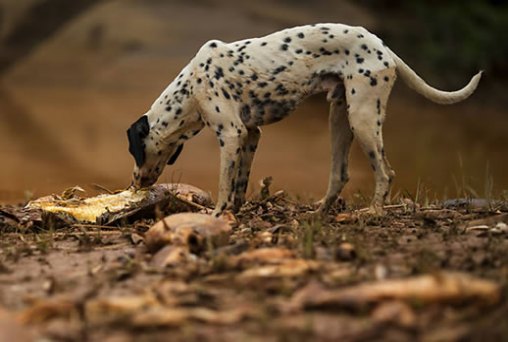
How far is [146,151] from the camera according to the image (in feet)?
22.3

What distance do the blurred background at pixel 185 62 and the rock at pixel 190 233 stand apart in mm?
6567

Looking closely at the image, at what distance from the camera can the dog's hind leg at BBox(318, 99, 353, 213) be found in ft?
22.0

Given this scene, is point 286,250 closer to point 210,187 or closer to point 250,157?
point 250,157

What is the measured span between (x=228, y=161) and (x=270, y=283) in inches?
91.0

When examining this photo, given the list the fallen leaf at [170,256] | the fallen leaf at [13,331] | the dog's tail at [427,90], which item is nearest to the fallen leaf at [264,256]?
the fallen leaf at [170,256]

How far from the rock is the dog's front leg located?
1.13 m

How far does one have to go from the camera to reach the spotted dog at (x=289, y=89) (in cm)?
632

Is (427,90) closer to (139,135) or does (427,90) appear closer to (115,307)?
Result: (139,135)

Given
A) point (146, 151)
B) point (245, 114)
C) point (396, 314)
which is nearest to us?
point (396, 314)

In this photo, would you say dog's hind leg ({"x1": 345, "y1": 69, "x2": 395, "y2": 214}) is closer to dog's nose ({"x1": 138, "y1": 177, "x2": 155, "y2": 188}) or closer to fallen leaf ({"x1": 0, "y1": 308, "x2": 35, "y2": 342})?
dog's nose ({"x1": 138, "y1": 177, "x2": 155, "y2": 188})

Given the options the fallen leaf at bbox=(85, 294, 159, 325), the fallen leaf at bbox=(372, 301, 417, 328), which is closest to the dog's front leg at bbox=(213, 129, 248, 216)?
the fallen leaf at bbox=(85, 294, 159, 325)

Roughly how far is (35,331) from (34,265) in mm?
1373

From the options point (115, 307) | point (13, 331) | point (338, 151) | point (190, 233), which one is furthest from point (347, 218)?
point (13, 331)

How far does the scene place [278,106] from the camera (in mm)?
6512
